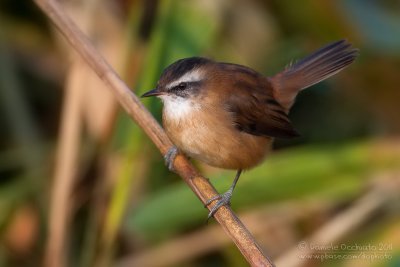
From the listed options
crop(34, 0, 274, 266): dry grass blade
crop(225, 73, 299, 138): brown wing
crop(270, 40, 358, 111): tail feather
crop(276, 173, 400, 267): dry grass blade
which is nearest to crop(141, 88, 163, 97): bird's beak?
crop(34, 0, 274, 266): dry grass blade

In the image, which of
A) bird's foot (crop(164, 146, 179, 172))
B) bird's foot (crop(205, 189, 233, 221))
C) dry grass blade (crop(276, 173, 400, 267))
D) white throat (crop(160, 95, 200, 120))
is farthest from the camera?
dry grass blade (crop(276, 173, 400, 267))

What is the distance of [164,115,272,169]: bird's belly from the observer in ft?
13.3

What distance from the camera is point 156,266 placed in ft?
16.3

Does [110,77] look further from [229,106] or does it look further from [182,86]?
[229,106]

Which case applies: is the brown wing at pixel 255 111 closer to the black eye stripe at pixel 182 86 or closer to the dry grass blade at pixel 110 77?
the black eye stripe at pixel 182 86

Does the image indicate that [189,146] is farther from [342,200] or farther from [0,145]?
[0,145]

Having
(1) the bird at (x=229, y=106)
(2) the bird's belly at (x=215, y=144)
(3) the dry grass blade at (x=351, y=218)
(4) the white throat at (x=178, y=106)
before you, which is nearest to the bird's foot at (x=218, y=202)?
(1) the bird at (x=229, y=106)

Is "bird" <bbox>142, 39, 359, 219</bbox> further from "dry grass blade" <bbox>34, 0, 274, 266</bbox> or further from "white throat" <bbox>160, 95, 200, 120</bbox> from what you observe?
"dry grass blade" <bbox>34, 0, 274, 266</bbox>

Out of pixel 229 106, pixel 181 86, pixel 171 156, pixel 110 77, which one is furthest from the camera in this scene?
pixel 229 106

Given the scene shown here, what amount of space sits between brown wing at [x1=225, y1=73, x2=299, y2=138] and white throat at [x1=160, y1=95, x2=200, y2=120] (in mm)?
216

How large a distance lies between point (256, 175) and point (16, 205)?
1398 mm

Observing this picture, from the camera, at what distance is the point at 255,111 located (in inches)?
174

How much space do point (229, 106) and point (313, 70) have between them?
0.68 m

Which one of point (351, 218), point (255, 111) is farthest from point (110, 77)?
point (351, 218)
